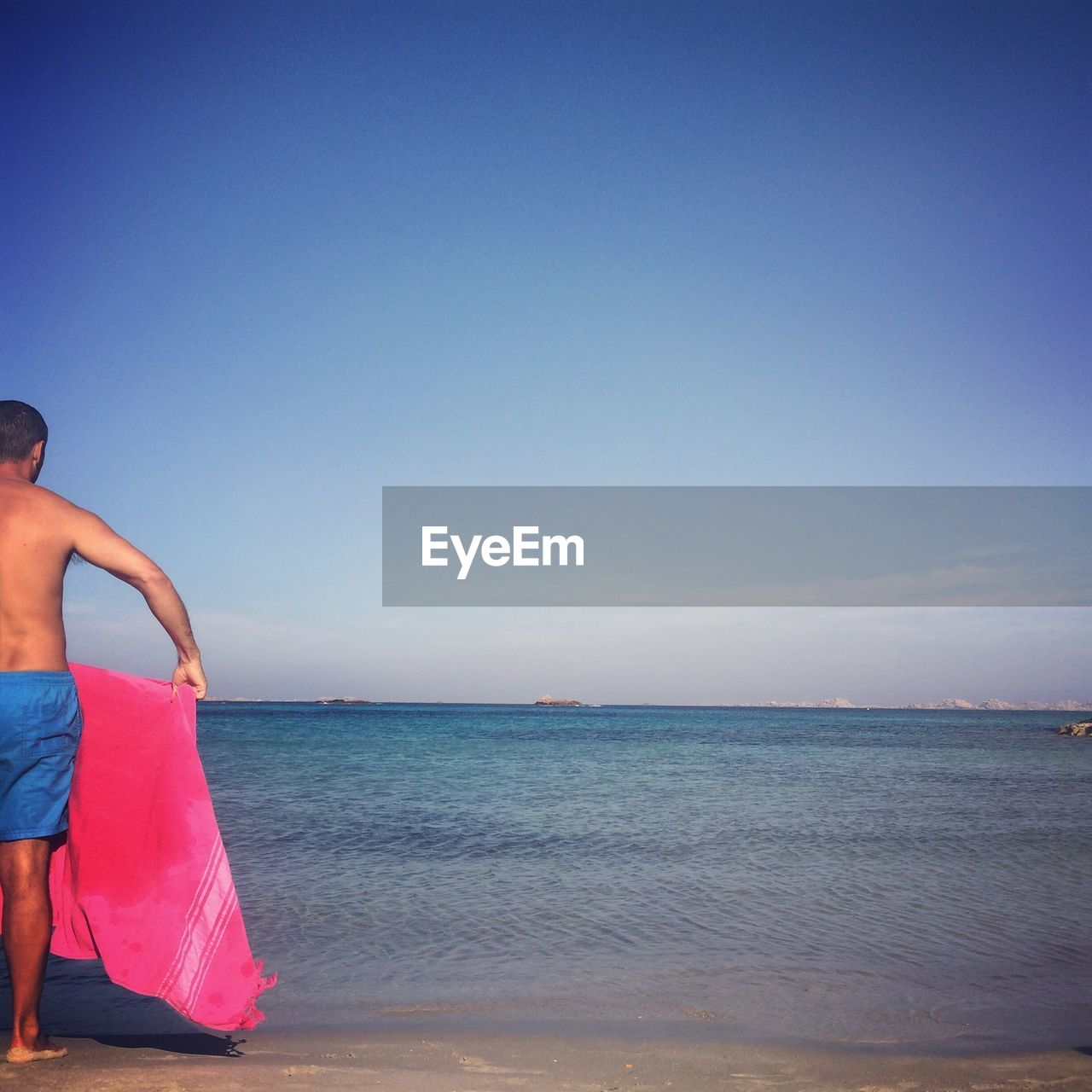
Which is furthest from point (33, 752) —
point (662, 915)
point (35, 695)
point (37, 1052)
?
point (662, 915)

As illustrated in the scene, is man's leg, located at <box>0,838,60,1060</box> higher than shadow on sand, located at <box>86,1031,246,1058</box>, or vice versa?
man's leg, located at <box>0,838,60,1060</box>

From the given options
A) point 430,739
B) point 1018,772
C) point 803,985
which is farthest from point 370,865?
point 430,739

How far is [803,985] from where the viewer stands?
15.8ft

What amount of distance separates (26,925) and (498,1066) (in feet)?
6.27

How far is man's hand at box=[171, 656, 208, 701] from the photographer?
3.37 m

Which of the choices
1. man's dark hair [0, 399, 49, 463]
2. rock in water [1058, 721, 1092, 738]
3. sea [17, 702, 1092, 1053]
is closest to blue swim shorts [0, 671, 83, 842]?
man's dark hair [0, 399, 49, 463]

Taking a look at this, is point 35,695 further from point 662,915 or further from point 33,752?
point 662,915

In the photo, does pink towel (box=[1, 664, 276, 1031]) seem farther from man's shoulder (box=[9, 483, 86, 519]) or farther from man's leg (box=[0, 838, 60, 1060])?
man's shoulder (box=[9, 483, 86, 519])

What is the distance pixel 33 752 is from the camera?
2998mm

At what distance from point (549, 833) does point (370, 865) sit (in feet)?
8.89

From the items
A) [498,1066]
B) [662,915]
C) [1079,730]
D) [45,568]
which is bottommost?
[1079,730]

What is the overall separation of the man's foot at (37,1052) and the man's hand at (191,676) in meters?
1.36

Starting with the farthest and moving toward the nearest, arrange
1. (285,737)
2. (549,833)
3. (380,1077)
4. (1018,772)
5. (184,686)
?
1. (285,737)
2. (1018,772)
3. (549,833)
4. (184,686)
5. (380,1077)

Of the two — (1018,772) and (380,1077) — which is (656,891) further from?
(1018,772)
